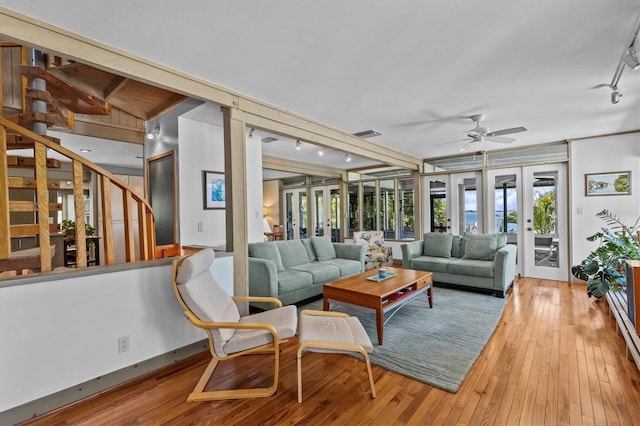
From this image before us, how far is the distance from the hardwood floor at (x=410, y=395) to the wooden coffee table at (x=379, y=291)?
1.92 ft

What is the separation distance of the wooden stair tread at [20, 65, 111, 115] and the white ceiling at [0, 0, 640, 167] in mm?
1060

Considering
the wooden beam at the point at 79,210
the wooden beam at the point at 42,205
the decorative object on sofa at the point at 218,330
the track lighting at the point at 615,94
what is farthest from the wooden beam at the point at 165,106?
the track lighting at the point at 615,94

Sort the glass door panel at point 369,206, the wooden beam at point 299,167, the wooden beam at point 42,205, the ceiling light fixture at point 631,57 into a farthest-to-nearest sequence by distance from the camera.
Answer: the glass door panel at point 369,206 → the wooden beam at point 299,167 → the ceiling light fixture at point 631,57 → the wooden beam at point 42,205

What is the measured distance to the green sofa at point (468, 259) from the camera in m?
4.35

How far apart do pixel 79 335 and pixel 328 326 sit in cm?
173

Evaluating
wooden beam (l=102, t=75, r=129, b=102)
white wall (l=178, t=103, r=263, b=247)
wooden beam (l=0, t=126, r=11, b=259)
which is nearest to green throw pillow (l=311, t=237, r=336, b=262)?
white wall (l=178, t=103, r=263, b=247)

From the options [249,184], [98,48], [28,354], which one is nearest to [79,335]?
[28,354]

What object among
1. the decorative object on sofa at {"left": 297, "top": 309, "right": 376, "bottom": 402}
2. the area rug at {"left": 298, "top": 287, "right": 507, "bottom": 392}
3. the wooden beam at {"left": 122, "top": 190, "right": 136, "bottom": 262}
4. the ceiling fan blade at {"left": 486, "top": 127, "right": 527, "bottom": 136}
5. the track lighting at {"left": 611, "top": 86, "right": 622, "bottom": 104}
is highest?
the ceiling fan blade at {"left": 486, "top": 127, "right": 527, "bottom": 136}

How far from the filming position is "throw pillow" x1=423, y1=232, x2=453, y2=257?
5.37m

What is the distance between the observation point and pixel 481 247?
16.3 ft

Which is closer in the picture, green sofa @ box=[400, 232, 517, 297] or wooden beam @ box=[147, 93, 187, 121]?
wooden beam @ box=[147, 93, 187, 121]

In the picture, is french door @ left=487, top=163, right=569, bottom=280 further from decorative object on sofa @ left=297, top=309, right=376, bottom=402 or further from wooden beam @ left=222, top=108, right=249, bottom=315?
wooden beam @ left=222, top=108, right=249, bottom=315

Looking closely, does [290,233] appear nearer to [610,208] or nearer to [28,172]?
[28,172]

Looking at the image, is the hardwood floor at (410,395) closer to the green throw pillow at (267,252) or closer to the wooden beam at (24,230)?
the wooden beam at (24,230)
